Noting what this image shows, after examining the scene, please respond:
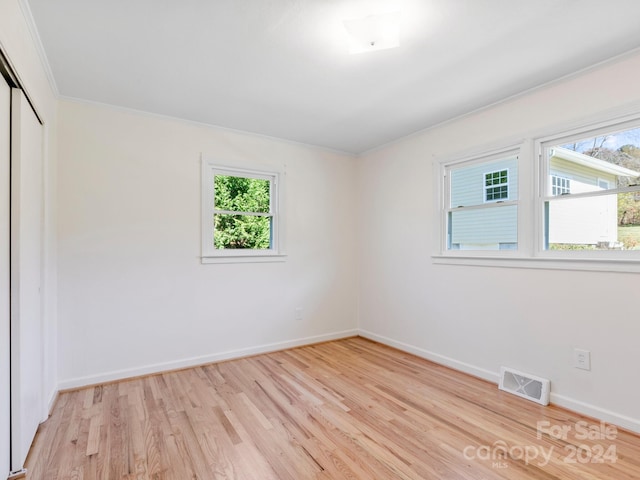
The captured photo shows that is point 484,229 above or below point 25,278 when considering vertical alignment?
above

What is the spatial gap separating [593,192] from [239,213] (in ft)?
10.4

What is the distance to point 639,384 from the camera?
2191 mm

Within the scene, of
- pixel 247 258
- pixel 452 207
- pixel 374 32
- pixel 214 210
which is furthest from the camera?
pixel 247 258

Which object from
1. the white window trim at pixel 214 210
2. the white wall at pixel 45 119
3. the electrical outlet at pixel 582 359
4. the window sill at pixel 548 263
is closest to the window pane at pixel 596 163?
the window sill at pixel 548 263

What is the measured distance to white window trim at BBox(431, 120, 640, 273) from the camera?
2.32m

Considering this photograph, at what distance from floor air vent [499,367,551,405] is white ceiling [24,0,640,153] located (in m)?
2.31

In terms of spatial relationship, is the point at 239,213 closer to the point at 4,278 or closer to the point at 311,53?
the point at 311,53

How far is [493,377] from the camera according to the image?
2.98 m

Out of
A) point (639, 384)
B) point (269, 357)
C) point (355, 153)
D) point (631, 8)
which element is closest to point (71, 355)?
point (269, 357)

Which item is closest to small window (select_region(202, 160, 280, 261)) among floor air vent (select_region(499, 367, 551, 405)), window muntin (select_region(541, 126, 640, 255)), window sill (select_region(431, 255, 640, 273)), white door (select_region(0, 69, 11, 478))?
white door (select_region(0, 69, 11, 478))

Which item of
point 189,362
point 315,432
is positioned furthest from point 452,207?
point 189,362

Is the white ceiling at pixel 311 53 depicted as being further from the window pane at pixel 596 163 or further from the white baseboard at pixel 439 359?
the white baseboard at pixel 439 359

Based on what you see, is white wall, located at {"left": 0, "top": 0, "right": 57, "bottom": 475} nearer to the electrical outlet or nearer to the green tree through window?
the green tree through window

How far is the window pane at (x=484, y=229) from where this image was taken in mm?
2982
